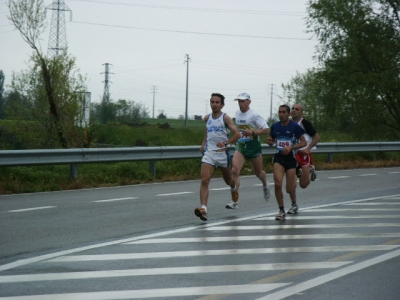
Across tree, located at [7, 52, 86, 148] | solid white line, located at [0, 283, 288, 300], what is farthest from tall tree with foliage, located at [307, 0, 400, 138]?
solid white line, located at [0, 283, 288, 300]

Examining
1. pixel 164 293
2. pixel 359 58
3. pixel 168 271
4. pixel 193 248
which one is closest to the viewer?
pixel 164 293

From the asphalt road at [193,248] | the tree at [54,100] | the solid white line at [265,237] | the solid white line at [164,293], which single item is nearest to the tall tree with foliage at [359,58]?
the tree at [54,100]

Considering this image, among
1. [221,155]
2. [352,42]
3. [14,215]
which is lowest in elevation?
[14,215]

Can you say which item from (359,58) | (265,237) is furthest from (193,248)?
(359,58)

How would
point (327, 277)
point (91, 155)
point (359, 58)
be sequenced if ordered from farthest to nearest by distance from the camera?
1. point (359, 58)
2. point (91, 155)
3. point (327, 277)

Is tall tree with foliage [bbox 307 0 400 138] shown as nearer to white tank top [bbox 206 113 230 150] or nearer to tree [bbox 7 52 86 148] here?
tree [bbox 7 52 86 148]

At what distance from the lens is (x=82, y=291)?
6.95 m

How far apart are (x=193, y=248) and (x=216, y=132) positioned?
342 cm

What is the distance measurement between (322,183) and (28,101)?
1131 centimetres

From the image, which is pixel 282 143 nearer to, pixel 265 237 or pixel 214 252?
pixel 265 237

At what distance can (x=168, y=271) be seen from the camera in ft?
26.0

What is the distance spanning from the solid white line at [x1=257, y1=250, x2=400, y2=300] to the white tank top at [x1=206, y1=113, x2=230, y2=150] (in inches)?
159

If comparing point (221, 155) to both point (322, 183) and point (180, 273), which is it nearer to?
point (180, 273)

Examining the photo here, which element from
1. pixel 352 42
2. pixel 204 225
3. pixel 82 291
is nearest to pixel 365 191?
pixel 204 225
